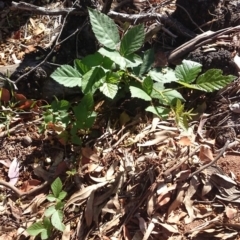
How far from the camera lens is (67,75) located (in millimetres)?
2312

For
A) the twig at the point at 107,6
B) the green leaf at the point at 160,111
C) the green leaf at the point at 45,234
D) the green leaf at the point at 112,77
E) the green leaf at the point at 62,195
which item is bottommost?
the green leaf at the point at 45,234

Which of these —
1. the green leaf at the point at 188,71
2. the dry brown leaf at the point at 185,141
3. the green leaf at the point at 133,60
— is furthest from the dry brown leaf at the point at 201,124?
the green leaf at the point at 133,60

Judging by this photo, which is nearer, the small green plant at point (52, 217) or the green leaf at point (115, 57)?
the small green plant at point (52, 217)

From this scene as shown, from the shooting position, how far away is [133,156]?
2332 millimetres

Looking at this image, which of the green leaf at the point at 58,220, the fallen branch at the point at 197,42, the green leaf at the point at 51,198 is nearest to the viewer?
the green leaf at the point at 58,220

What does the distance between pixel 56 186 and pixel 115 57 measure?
65 centimetres

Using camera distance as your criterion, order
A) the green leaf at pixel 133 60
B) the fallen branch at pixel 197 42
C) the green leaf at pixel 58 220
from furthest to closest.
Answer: the fallen branch at pixel 197 42, the green leaf at pixel 133 60, the green leaf at pixel 58 220

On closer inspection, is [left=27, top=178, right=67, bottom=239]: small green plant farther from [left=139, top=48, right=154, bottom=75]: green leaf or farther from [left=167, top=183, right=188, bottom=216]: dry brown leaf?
[left=139, top=48, right=154, bottom=75]: green leaf

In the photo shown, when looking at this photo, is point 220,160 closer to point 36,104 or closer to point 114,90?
point 114,90

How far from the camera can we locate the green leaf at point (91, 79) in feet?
7.48

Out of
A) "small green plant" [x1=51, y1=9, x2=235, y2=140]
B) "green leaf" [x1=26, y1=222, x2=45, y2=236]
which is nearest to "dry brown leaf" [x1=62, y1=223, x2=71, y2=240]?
"green leaf" [x1=26, y1=222, x2=45, y2=236]

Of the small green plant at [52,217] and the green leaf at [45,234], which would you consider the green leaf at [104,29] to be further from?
the green leaf at [45,234]

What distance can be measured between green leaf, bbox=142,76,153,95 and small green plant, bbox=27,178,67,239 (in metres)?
0.59

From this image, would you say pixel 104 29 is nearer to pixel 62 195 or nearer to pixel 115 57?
pixel 115 57
